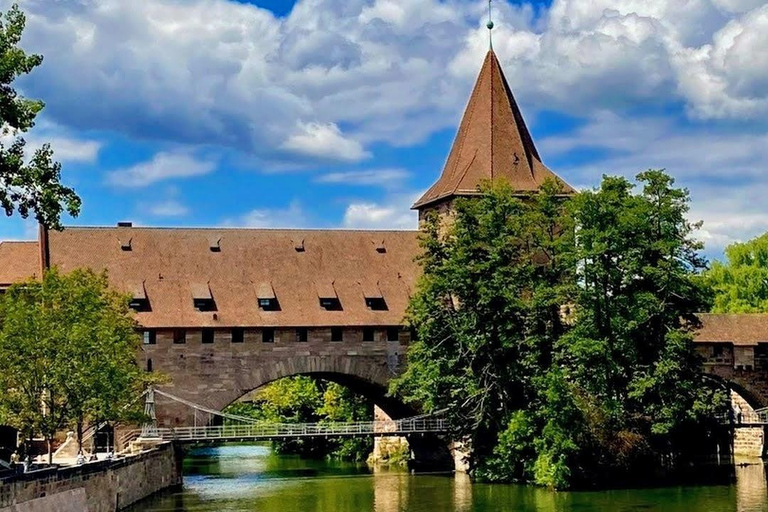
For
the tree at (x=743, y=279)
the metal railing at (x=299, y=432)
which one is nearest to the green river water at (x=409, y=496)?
the metal railing at (x=299, y=432)

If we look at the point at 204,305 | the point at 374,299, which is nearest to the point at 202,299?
the point at 204,305

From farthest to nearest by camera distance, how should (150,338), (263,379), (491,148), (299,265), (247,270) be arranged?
A: (491,148)
(299,265)
(247,270)
(263,379)
(150,338)

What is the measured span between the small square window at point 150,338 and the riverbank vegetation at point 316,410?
9934 mm

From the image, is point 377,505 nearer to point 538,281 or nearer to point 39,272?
point 538,281

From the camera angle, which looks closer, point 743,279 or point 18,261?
point 18,261

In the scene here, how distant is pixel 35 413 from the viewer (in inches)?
1160

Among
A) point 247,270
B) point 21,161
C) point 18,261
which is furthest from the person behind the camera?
point 247,270

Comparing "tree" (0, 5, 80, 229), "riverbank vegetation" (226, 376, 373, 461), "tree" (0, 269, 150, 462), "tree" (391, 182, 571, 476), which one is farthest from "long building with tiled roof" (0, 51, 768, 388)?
"tree" (0, 5, 80, 229)

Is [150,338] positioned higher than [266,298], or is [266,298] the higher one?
[266,298]

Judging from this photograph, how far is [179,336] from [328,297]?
5.33 m

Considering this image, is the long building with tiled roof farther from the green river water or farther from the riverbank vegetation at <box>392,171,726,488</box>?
the green river water

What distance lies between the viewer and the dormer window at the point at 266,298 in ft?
136

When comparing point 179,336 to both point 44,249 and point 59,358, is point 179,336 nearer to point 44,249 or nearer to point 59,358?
point 44,249

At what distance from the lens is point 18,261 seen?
4119 cm
